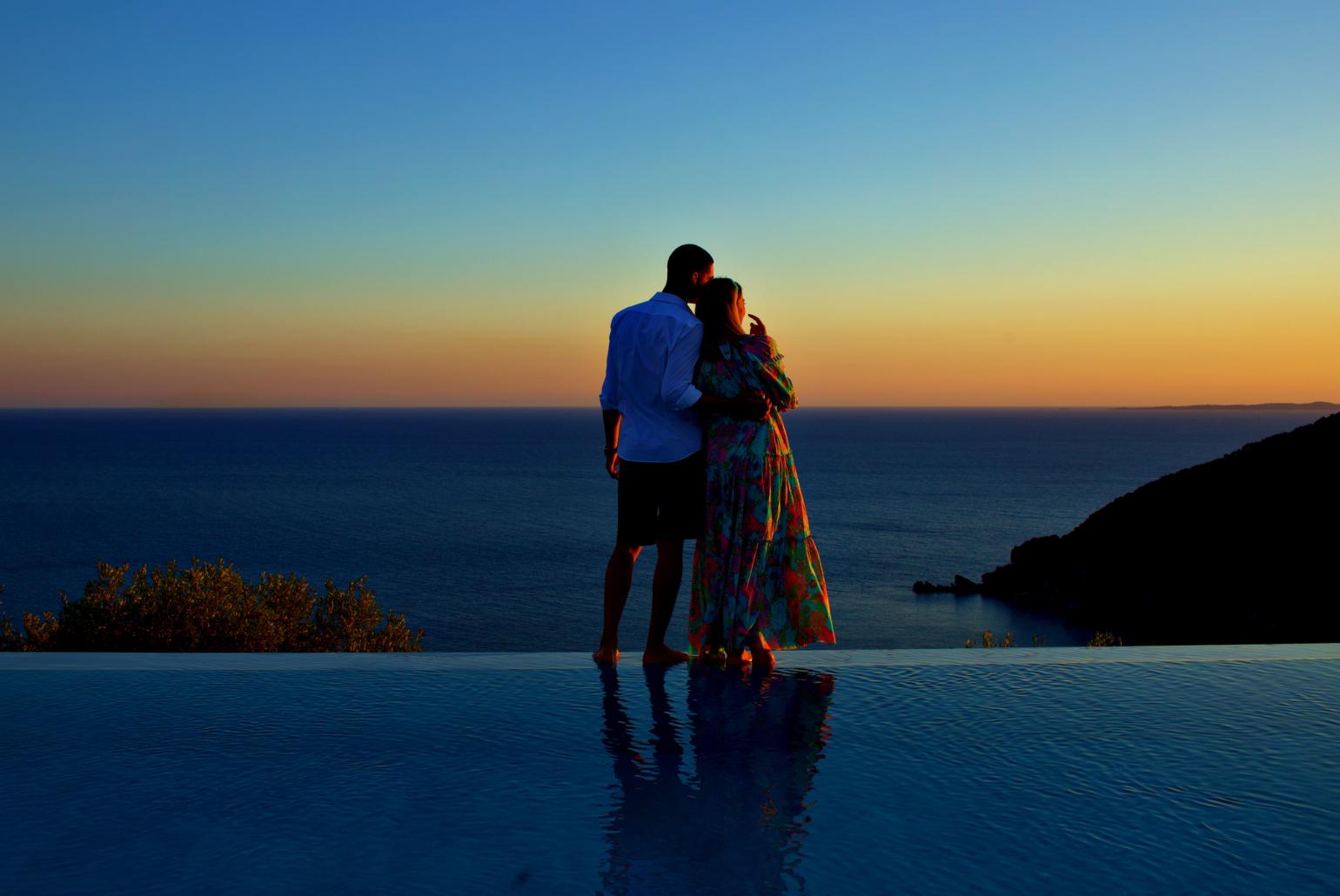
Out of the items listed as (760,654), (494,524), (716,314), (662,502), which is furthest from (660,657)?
(494,524)

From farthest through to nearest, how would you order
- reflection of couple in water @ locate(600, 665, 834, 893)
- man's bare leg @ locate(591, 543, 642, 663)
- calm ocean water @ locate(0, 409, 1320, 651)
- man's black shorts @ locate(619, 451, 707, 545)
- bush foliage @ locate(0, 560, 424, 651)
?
calm ocean water @ locate(0, 409, 1320, 651)
bush foliage @ locate(0, 560, 424, 651)
man's bare leg @ locate(591, 543, 642, 663)
man's black shorts @ locate(619, 451, 707, 545)
reflection of couple in water @ locate(600, 665, 834, 893)

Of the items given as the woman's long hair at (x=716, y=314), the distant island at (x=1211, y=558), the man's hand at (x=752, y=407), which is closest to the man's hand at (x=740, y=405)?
the man's hand at (x=752, y=407)

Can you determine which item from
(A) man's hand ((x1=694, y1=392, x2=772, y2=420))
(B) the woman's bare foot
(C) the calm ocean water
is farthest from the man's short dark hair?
(C) the calm ocean water

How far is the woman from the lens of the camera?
3.83m

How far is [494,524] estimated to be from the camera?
72.9m

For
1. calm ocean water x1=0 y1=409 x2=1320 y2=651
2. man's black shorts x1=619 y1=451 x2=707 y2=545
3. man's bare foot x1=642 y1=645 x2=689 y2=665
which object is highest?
man's black shorts x1=619 y1=451 x2=707 y2=545

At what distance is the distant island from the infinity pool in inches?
1554

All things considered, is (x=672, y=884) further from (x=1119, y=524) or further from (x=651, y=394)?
(x=1119, y=524)

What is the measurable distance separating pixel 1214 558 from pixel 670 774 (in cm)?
4976

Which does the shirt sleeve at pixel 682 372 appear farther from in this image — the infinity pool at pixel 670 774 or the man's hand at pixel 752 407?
the infinity pool at pixel 670 774

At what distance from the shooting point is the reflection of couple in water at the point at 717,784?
2.00 meters

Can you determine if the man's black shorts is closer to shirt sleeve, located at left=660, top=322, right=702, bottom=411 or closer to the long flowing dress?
the long flowing dress

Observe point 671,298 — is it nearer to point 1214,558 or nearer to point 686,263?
point 686,263

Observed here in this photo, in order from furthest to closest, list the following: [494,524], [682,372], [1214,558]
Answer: [494,524] → [1214,558] → [682,372]
